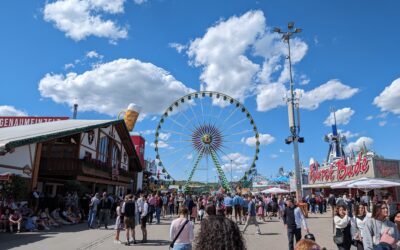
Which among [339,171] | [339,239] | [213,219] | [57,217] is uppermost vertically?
[339,171]

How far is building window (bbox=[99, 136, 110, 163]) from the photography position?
27553mm

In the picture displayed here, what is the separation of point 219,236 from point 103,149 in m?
Answer: 26.8

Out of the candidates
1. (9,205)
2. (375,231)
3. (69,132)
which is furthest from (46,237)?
(375,231)

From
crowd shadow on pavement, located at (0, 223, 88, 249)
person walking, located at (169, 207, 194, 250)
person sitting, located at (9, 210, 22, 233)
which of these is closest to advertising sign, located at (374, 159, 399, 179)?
crowd shadow on pavement, located at (0, 223, 88, 249)

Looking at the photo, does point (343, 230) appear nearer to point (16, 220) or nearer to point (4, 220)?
point (16, 220)

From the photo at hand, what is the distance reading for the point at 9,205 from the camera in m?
14.4

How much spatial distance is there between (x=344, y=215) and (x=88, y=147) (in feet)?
65.9

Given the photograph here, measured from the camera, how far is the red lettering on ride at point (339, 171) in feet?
96.7

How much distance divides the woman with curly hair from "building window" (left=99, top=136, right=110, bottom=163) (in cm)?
2569

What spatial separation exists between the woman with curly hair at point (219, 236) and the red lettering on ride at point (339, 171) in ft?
95.8

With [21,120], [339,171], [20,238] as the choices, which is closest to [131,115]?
[21,120]

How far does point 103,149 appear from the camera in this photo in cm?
2823

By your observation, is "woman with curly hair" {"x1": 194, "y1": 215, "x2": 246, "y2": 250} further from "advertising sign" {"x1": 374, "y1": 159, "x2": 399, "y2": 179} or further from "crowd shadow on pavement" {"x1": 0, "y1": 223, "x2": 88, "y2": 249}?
"advertising sign" {"x1": 374, "y1": 159, "x2": 399, "y2": 179}

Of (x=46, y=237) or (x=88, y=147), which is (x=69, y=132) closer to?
(x=88, y=147)
